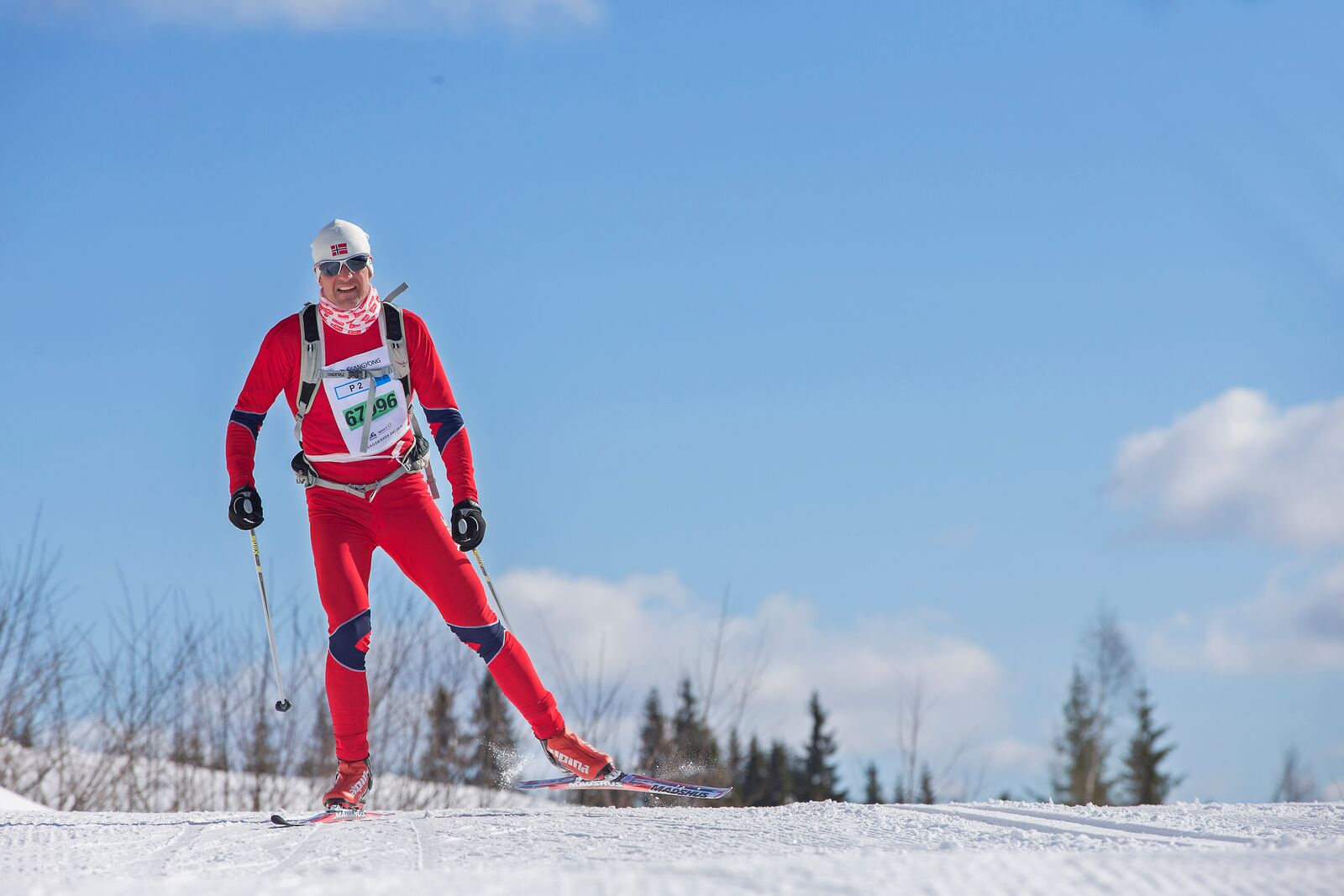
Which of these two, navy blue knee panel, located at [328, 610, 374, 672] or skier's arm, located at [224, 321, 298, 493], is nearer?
navy blue knee panel, located at [328, 610, 374, 672]

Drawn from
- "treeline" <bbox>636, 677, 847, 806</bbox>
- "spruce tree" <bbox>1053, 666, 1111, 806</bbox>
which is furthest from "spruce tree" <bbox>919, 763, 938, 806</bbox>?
"spruce tree" <bbox>1053, 666, 1111, 806</bbox>

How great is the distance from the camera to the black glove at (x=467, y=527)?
620cm

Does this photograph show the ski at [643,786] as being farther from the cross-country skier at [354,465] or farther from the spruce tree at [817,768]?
the spruce tree at [817,768]

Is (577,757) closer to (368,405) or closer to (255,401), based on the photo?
(368,405)

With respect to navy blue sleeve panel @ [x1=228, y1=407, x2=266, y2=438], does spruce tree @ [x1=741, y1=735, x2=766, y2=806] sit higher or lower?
lower

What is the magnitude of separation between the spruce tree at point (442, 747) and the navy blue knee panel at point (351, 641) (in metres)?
7.87

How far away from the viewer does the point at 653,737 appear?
14.6 meters

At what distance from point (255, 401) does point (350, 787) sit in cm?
186

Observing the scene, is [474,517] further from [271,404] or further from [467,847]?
[467,847]

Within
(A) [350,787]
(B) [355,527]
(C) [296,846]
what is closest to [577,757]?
(A) [350,787]

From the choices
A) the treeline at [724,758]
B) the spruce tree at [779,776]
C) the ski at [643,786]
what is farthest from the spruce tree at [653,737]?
the spruce tree at [779,776]

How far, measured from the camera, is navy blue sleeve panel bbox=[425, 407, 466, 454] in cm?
Result: 638

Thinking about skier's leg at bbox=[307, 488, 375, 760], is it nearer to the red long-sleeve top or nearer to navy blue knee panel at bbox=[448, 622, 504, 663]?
the red long-sleeve top

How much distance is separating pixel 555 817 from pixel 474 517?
1.47 m
